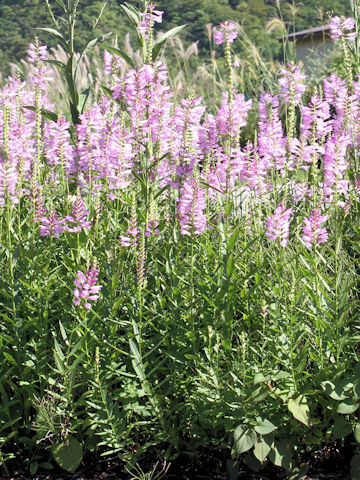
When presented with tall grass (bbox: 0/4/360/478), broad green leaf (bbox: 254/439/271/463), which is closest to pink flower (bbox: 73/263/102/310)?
tall grass (bbox: 0/4/360/478)

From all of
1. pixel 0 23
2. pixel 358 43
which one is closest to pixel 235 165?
pixel 358 43

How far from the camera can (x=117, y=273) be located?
2.50 meters

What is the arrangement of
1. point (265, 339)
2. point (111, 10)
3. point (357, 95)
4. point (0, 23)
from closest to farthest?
1. point (265, 339)
2. point (357, 95)
3. point (111, 10)
4. point (0, 23)

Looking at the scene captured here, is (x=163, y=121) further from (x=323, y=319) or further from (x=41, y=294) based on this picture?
(x=323, y=319)

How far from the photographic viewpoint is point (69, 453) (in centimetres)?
251

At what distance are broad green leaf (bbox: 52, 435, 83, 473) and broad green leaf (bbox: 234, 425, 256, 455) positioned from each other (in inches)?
27.6

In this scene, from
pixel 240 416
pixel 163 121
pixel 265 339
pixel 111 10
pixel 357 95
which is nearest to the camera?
pixel 240 416

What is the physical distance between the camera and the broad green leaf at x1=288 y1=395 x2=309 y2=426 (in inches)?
89.3

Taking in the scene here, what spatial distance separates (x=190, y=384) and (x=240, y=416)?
1.41 feet

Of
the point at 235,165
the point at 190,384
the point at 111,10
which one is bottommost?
the point at 190,384

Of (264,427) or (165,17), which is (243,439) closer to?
(264,427)

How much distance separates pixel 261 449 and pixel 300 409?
9.3 inches

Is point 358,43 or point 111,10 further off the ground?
point 111,10

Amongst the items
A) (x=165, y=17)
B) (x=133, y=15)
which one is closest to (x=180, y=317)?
(x=133, y=15)
